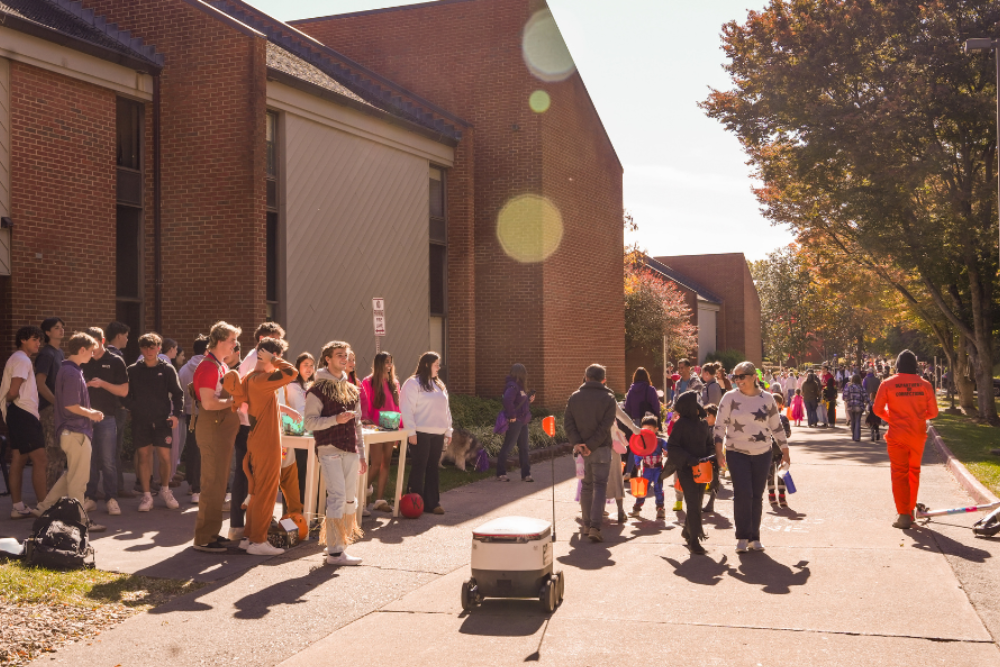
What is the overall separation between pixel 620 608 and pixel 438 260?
1826 cm

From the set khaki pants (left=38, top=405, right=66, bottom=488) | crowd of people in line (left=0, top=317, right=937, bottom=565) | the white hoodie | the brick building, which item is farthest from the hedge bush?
khaki pants (left=38, top=405, right=66, bottom=488)

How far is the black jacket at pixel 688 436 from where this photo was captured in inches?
375

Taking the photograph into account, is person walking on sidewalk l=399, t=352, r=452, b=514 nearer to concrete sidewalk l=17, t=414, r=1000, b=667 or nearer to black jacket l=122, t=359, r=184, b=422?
concrete sidewalk l=17, t=414, r=1000, b=667

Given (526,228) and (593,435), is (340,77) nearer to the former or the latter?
(526,228)

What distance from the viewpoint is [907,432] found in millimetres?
10516

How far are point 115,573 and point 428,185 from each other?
16.6 metres

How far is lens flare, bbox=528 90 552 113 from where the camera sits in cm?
2534

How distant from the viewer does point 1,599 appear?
22.1 feet

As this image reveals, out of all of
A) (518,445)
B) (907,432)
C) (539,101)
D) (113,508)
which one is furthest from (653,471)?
(539,101)

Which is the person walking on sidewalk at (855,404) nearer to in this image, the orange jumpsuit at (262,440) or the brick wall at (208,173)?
the brick wall at (208,173)

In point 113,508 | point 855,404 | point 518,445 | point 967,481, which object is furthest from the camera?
point 855,404

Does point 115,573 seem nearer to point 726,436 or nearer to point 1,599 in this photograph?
point 1,599

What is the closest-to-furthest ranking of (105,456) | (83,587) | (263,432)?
(83,587) → (263,432) → (105,456)

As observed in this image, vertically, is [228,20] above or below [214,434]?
above
